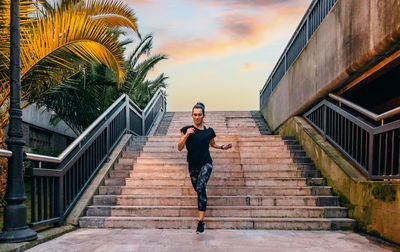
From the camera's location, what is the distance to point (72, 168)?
5551 mm

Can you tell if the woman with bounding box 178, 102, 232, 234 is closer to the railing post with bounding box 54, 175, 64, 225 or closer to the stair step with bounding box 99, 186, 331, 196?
the stair step with bounding box 99, 186, 331, 196

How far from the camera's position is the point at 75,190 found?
566 cm

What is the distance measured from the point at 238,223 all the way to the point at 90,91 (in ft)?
22.7

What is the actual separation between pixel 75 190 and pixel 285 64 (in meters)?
7.66

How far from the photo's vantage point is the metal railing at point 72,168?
15.0 feet

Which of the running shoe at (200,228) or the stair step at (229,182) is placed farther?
the stair step at (229,182)

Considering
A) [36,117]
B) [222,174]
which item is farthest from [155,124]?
[222,174]

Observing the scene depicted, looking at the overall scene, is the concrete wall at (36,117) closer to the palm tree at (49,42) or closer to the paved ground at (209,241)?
the palm tree at (49,42)

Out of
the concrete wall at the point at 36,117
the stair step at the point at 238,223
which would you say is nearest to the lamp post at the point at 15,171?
the stair step at the point at 238,223

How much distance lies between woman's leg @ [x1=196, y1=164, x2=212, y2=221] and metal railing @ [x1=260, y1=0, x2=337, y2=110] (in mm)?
4366

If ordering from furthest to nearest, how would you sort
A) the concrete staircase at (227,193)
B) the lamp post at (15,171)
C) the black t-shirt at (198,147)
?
the concrete staircase at (227,193) → the black t-shirt at (198,147) → the lamp post at (15,171)

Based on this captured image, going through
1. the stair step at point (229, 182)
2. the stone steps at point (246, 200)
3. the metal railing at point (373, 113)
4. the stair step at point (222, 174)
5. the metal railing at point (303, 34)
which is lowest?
the stone steps at point (246, 200)

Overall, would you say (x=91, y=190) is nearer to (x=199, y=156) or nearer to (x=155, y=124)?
(x=199, y=156)

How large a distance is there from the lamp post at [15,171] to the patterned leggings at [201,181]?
84.7 inches
